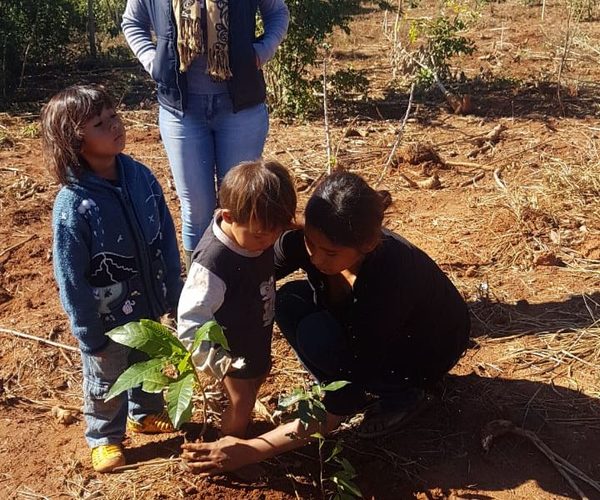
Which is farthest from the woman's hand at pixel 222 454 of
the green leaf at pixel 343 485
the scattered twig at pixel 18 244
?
the scattered twig at pixel 18 244

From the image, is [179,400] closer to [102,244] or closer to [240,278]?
[240,278]

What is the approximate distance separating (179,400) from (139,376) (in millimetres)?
158

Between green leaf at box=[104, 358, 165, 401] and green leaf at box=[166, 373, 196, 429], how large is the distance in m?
0.05

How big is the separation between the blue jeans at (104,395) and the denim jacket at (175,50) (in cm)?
106

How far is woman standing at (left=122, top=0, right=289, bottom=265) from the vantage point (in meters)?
2.76

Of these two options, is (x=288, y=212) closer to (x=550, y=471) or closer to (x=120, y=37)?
(x=550, y=471)

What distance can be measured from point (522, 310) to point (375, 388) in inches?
43.0

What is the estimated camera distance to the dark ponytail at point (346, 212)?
199cm

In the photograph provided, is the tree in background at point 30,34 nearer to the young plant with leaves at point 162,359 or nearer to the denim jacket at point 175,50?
the denim jacket at point 175,50

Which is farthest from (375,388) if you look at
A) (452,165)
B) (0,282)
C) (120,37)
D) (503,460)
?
(120,37)

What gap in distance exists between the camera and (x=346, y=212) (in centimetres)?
199

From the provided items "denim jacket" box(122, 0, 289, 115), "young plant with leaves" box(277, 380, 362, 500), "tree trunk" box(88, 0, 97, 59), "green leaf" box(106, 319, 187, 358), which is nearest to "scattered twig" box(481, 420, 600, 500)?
"young plant with leaves" box(277, 380, 362, 500)

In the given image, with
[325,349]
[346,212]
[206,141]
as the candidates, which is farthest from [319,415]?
[206,141]

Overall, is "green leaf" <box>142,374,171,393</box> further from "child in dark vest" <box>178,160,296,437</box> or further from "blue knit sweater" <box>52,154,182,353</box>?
"blue knit sweater" <box>52,154,182,353</box>
